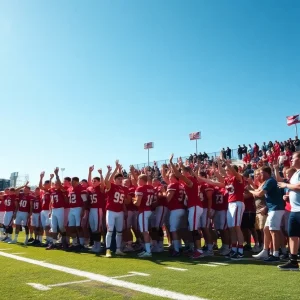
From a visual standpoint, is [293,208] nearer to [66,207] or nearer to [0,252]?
[66,207]

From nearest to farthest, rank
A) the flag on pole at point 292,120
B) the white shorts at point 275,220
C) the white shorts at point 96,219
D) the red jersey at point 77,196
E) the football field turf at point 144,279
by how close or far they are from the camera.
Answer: the football field turf at point 144,279 < the white shorts at point 275,220 < the white shorts at point 96,219 < the red jersey at point 77,196 < the flag on pole at point 292,120

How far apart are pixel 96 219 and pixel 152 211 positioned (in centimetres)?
159

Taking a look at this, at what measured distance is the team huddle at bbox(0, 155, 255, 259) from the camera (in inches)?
319

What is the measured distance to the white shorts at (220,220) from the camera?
890 cm

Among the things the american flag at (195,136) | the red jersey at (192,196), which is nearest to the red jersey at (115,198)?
the red jersey at (192,196)

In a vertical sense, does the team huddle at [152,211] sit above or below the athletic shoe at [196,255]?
above

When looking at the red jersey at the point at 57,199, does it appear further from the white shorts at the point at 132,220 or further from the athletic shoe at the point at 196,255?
the athletic shoe at the point at 196,255

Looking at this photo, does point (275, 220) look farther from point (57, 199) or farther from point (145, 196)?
point (57, 199)

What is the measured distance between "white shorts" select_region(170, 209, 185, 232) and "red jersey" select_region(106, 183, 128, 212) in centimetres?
134

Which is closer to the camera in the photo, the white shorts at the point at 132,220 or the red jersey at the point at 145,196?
the red jersey at the point at 145,196

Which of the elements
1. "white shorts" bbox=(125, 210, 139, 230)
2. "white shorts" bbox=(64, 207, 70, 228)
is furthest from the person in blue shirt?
"white shorts" bbox=(64, 207, 70, 228)

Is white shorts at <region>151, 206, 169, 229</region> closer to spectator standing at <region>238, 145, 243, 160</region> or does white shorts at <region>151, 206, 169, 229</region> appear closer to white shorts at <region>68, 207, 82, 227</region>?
white shorts at <region>68, 207, 82, 227</region>

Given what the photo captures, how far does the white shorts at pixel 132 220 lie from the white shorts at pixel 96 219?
0.76 m

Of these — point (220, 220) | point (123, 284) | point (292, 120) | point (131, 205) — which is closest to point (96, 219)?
point (131, 205)
